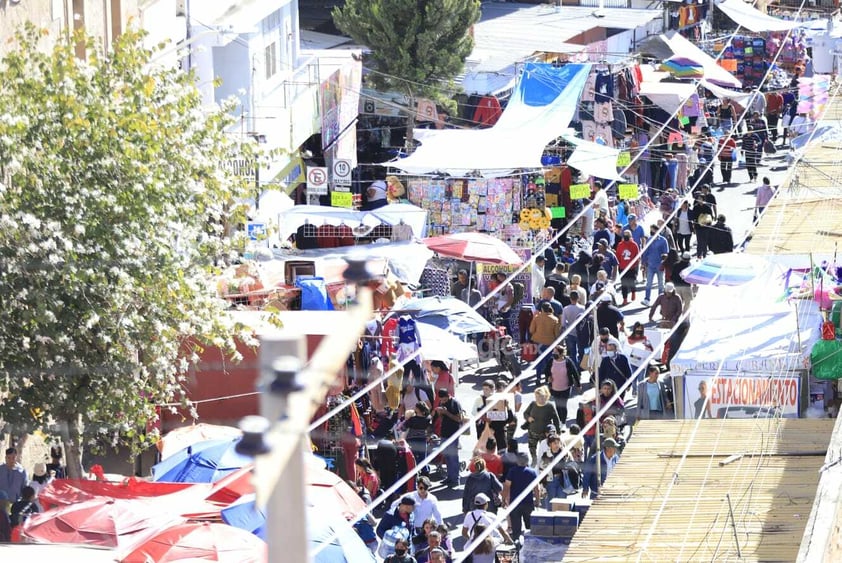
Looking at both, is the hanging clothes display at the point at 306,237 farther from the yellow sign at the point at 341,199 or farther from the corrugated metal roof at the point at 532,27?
the corrugated metal roof at the point at 532,27

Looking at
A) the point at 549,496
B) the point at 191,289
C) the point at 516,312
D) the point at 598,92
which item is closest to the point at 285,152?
the point at 191,289

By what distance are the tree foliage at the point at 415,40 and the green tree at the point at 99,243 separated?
1768cm

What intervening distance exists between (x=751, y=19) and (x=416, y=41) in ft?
40.9

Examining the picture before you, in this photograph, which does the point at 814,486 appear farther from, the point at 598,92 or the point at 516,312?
the point at 598,92

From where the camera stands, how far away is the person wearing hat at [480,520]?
1321 centimetres

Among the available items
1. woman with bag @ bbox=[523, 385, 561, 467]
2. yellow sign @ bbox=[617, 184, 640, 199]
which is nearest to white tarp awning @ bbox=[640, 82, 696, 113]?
yellow sign @ bbox=[617, 184, 640, 199]

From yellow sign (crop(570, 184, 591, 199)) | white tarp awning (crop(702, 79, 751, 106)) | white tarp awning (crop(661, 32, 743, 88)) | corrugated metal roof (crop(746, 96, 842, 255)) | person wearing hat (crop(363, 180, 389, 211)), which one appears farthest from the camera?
white tarp awning (crop(661, 32, 743, 88))

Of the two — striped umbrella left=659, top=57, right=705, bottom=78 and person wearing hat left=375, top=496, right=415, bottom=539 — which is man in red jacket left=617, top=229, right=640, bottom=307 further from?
striped umbrella left=659, top=57, right=705, bottom=78

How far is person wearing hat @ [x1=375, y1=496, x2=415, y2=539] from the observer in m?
13.3

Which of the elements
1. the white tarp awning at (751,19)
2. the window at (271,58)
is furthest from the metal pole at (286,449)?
the white tarp awning at (751,19)

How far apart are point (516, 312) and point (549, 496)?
657cm

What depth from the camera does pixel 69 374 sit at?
1381 cm

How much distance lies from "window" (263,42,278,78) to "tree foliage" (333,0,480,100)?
9.28 feet

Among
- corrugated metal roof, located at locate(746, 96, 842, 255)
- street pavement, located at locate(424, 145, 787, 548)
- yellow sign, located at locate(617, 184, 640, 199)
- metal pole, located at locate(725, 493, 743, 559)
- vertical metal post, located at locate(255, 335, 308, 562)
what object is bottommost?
street pavement, located at locate(424, 145, 787, 548)
